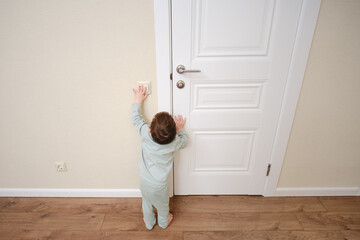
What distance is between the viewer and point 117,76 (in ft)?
4.33

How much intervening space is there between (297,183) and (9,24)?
241 centimetres

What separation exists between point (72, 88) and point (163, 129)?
75 centimetres

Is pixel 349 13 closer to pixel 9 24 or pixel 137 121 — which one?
pixel 137 121

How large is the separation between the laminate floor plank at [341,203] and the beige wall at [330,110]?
0.40 feet

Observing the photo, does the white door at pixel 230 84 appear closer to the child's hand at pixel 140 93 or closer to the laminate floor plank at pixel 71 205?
the child's hand at pixel 140 93

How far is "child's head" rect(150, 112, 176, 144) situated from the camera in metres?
1.13

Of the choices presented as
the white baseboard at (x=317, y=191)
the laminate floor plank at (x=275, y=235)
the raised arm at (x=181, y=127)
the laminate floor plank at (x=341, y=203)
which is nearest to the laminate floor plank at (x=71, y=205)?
the laminate floor plank at (x=275, y=235)

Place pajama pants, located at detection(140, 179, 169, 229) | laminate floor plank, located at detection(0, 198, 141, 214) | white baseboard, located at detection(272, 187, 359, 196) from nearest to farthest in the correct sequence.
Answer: pajama pants, located at detection(140, 179, 169, 229), laminate floor plank, located at detection(0, 198, 141, 214), white baseboard, located at detection(272, 187, 359, 196)

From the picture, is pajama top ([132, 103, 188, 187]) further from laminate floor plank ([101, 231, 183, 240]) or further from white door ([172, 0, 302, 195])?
laminate floor plank ([101, 231, 183, 240])

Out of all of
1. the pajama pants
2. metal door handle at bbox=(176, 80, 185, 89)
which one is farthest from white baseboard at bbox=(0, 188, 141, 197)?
metal door handle at bbox=(176, 80, 185, 89)

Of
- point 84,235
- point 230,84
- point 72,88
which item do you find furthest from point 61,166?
point 230,84

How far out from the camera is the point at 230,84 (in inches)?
52.1

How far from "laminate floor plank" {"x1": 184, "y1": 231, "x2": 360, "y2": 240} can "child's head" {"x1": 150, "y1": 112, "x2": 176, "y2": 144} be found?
736 millimetres

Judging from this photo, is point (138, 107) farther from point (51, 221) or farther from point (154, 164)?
point (51, 221)
